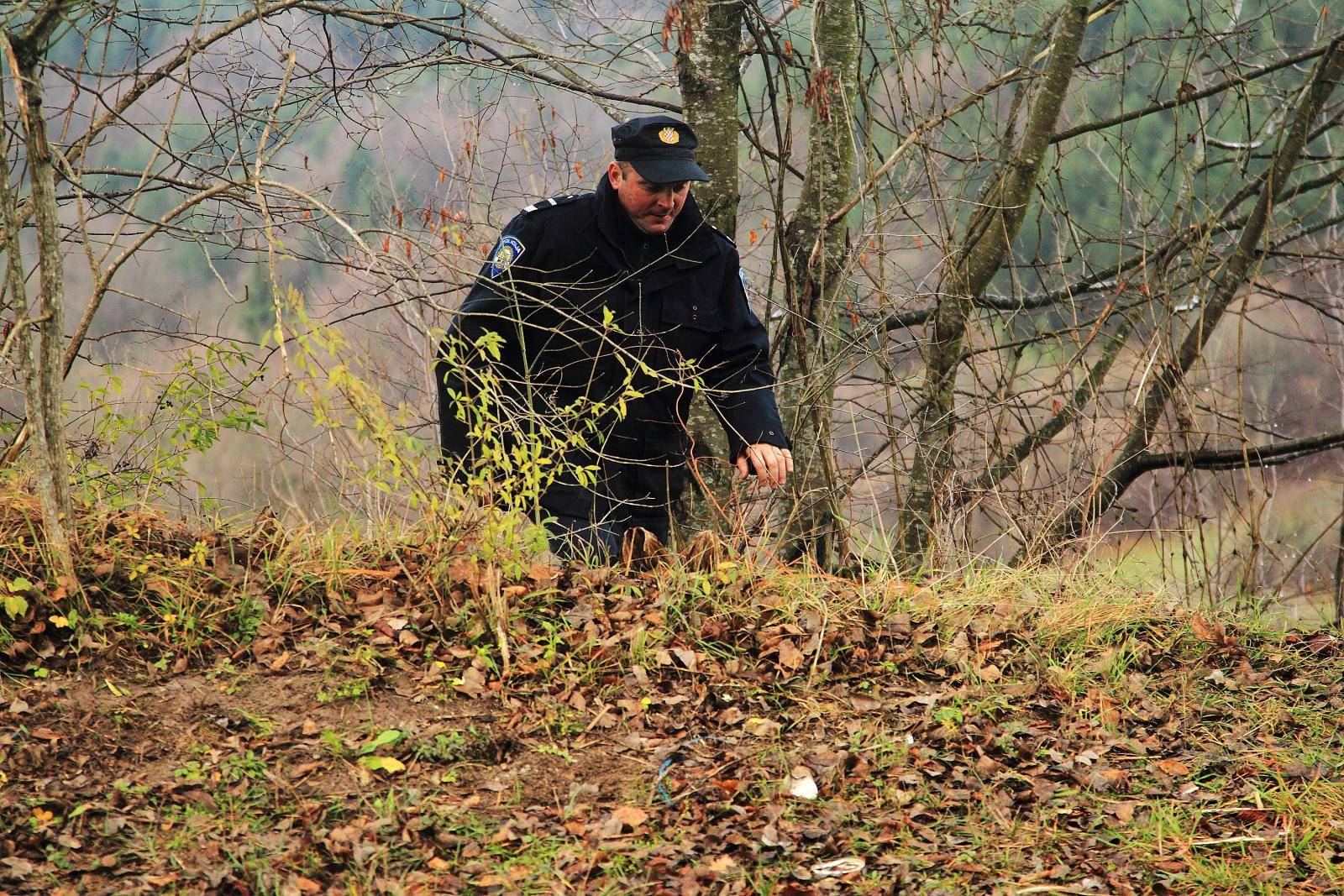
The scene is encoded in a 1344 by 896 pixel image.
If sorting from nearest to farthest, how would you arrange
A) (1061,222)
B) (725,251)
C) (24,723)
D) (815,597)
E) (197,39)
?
(24,723) < (197,39) < (815,597) < (725,251) < (1061,222)

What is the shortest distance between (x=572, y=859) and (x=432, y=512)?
4.84ft

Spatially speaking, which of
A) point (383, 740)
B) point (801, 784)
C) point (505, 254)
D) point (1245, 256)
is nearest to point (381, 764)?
point (383, 740)

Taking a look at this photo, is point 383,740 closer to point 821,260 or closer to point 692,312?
point 692,312

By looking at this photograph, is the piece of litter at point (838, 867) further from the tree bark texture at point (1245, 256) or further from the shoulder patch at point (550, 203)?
the tree bark texture at point (1245, 256)

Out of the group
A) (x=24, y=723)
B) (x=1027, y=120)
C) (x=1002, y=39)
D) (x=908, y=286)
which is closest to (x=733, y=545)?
(x=24, y=723)

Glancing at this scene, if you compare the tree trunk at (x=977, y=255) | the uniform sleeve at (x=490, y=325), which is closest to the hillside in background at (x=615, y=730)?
the uniform sleeve at (x=490, y=325)

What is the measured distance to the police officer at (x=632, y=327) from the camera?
4.50 meters

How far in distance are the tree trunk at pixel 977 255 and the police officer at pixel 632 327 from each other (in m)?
1.65

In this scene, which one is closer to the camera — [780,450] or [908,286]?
[780,450]

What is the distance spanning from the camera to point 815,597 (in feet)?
13.3

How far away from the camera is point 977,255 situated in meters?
6.75

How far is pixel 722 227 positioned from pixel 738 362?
124 cm

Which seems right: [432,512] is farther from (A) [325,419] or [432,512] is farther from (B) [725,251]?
(B) [725,251]

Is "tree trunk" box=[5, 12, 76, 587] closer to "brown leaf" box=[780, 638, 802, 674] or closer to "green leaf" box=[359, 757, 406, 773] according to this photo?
"green leaf" box=[359, 757, 406, 773]
